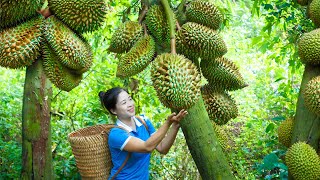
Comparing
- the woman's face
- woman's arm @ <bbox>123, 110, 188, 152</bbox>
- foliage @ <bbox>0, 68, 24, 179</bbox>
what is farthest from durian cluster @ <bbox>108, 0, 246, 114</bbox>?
foliage @ <bbox>0, 68, 24, 179</bbox>

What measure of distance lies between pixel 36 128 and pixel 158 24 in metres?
0.93

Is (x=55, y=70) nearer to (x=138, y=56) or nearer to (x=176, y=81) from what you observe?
(x=138, y=56)

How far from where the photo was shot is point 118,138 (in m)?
2.17

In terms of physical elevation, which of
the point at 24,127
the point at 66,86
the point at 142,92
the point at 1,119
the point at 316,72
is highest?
the point at 316,72

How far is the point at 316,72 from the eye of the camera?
139 centimetres

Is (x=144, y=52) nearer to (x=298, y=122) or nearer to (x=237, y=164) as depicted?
(x=298, y=122)

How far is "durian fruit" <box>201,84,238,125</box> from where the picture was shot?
68.0 inches

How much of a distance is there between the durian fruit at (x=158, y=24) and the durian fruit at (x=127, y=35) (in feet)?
0.19

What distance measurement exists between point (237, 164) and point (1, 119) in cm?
209

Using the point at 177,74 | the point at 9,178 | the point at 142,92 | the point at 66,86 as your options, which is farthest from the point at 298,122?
the point at 9,178

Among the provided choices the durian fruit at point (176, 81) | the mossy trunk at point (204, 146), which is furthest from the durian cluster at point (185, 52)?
the mossy trunk at point (204, 146)

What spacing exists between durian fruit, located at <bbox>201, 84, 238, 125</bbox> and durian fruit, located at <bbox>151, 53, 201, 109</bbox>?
0.41 metres

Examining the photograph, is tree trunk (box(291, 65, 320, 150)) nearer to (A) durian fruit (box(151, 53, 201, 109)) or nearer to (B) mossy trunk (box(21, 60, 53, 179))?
(A) durian fruit (box(151, 53, 201, 109))

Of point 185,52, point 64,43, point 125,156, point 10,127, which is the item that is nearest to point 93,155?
point 125,156
